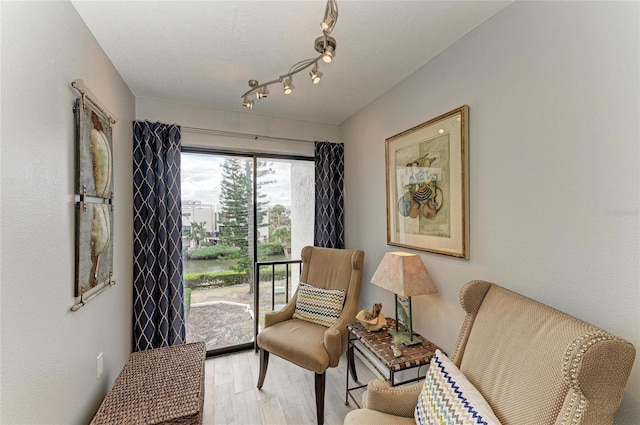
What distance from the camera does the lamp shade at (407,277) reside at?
1730 millimetres

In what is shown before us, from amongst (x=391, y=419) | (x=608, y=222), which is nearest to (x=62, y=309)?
(x=391, y=419)

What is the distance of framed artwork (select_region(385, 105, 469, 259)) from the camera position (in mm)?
1634

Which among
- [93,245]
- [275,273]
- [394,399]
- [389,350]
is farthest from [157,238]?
[394,399]

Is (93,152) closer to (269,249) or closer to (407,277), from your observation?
(269,249)

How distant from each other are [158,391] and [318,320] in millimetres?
1223

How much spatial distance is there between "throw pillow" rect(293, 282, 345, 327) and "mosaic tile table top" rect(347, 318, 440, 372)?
0.29 meters

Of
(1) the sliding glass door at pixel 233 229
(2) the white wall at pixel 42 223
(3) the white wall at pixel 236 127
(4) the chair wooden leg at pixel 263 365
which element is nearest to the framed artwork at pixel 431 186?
(3) the white wall at pixel 236 127

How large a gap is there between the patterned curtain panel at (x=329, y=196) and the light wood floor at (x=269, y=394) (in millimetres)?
1221

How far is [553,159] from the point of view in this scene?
47.3 inches

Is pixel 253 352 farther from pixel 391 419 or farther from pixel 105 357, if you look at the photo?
pixel 391 419

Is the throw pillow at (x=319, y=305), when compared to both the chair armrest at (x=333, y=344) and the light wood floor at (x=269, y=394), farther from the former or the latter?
the light wood floor at (x=269, y=394)

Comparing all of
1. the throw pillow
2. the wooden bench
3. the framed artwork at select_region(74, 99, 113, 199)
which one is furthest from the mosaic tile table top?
the framed artwork at select_region(74, 99, 113, 199)

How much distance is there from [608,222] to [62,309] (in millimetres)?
2243

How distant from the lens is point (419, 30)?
155 centimetres
